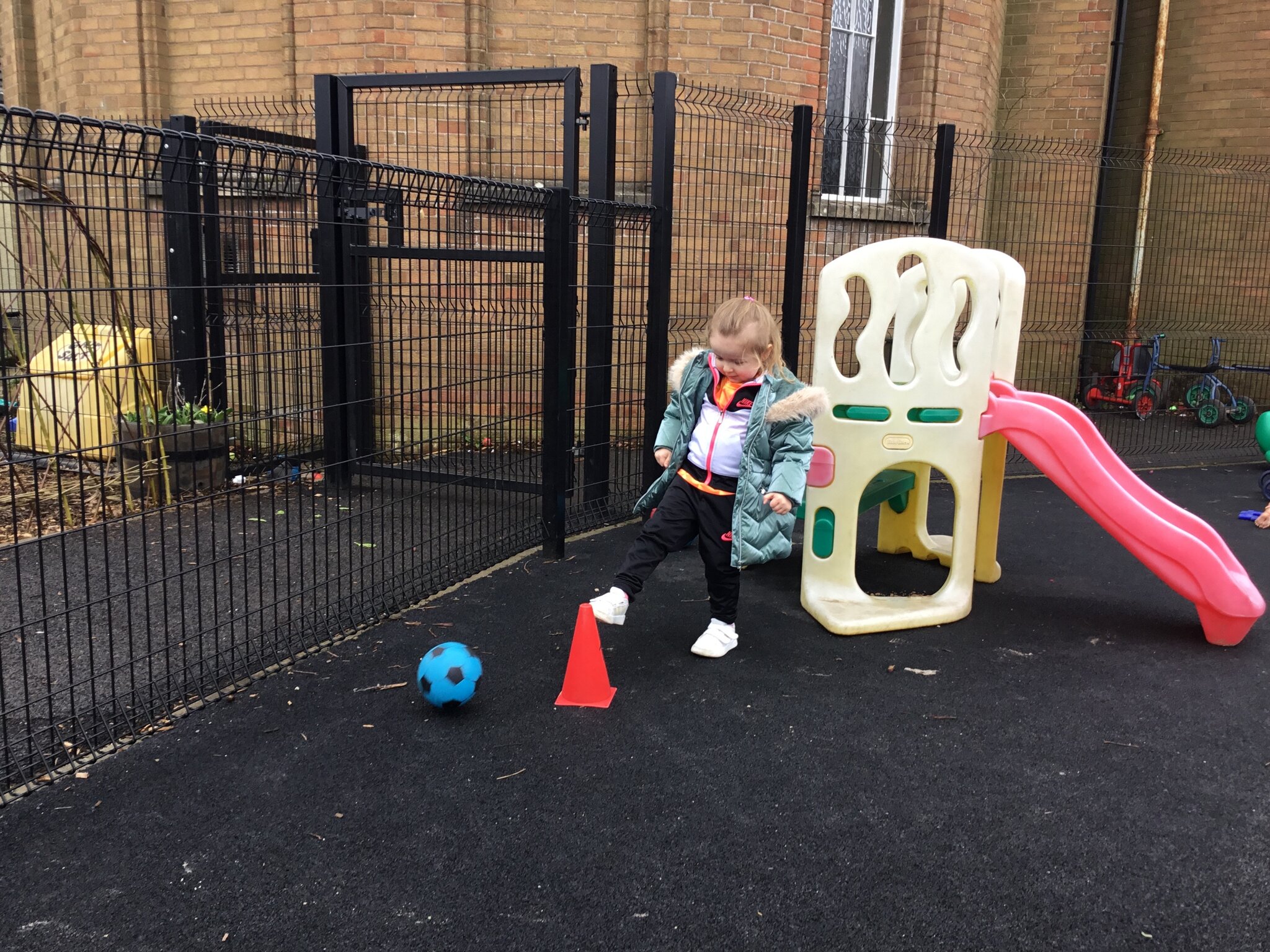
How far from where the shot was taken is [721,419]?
3.88m

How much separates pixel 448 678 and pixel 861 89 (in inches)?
305

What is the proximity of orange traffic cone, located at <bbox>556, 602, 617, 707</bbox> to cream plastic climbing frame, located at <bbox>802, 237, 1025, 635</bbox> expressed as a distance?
48.1 inches

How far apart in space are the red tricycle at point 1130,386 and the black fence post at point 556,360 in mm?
6799

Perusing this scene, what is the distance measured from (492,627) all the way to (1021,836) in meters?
2.25

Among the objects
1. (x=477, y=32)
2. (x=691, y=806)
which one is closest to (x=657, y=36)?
(x=477, y=32)

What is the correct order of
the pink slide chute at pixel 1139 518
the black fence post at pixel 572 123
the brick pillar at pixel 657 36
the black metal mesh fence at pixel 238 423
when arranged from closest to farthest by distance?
the black metal mesh fence at pixel 238 423, the pink slide chute at pixel 1139 518, the black fence post at pixel 572 123, the brick pillar at pixel 657 36

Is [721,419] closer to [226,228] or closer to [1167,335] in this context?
[226,228]

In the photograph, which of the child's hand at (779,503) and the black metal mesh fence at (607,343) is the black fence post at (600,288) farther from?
the child's hand at (779,503)

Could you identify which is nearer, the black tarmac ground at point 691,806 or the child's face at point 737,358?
the black tarmac ground at point 691,806

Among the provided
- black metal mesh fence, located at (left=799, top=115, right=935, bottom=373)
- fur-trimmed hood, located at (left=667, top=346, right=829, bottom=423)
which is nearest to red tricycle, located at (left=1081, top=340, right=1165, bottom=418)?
black metal mesh fence, located at (left=799, top=115, right=935, bottom=373)

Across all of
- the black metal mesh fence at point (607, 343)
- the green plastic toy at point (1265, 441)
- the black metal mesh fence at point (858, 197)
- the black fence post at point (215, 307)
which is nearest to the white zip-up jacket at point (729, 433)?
the black metal mesh fence at point (607, 343)

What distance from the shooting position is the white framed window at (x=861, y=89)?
29.3 ft

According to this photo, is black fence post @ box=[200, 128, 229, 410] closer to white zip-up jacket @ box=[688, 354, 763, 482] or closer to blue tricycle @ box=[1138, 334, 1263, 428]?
white zip-up jacket @ box=[688, 354, 763, 482]

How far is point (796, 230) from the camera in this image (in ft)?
20.5
